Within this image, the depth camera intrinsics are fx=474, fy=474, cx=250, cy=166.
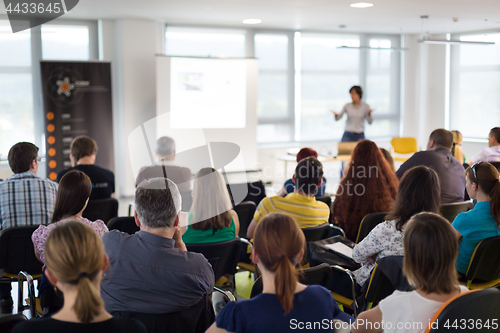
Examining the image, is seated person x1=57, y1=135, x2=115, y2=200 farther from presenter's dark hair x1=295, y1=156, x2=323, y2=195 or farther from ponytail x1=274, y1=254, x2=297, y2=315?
ponytail x1=274, y1=254, x2=297, y2=315

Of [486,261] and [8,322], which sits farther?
[486,261]

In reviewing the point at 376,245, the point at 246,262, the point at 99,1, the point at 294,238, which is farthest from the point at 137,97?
the point at 294,238

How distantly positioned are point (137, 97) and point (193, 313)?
6.03 metres

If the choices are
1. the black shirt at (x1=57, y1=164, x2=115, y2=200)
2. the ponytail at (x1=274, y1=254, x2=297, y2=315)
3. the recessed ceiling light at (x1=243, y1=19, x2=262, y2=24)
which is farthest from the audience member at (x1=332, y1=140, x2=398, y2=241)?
the recessed ceiling light at (x1=243, y1=19, x2=262, y2=24)

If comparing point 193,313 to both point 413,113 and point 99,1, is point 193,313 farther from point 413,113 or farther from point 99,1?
point 413,113

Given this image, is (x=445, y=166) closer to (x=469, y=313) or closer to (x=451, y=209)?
(x=451, y=209)

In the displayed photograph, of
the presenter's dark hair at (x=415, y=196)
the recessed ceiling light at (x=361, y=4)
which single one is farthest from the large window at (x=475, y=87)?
the presenter's dark hair at (x=415, y=196)

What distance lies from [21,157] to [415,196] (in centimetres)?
268

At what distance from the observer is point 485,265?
2.75 metres

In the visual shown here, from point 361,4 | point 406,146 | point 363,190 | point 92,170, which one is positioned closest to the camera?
point 363,190

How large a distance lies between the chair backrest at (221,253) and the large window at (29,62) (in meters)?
5.57

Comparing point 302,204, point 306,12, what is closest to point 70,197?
point 302,204

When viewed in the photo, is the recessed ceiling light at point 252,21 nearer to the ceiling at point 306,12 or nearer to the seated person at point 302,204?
the ceiling at point 306,12

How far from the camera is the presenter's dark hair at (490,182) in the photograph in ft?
8.92
